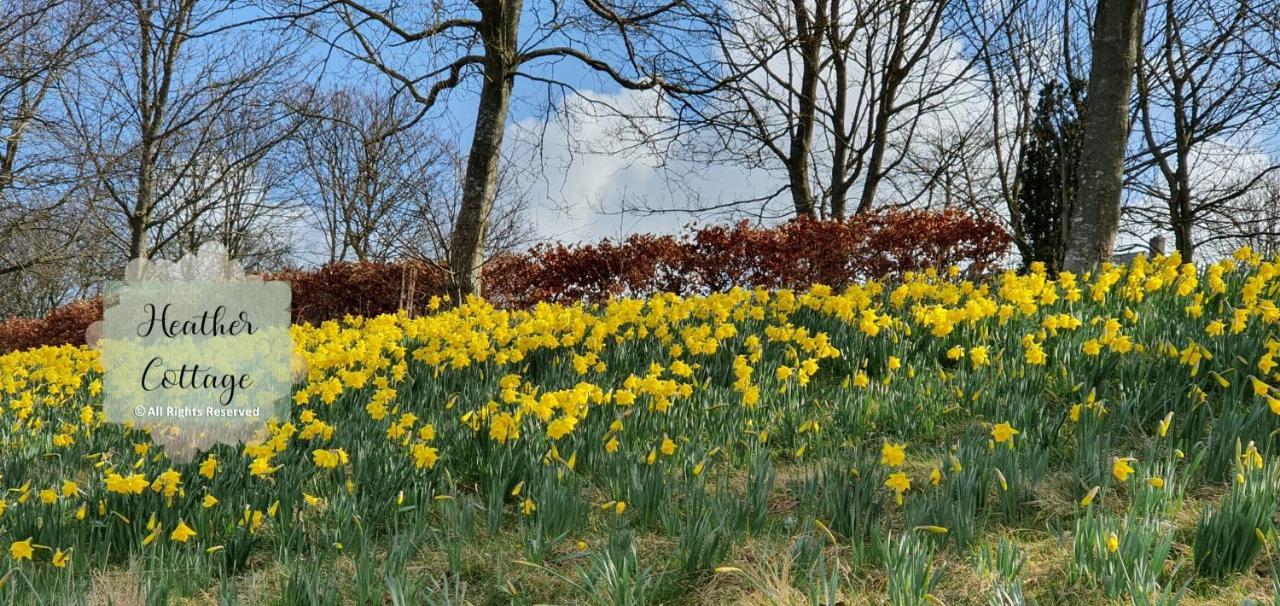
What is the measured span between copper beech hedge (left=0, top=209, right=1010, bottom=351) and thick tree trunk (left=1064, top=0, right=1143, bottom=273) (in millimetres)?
2666

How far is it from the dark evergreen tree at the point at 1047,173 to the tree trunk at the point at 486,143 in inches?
289

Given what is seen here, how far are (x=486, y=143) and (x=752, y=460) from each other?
681 cm

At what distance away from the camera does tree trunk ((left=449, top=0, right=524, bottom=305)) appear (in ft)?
28.2

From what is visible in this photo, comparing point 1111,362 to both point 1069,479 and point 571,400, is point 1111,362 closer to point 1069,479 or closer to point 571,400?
point 1069,479

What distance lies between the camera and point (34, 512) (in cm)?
285

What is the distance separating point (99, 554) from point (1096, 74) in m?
7.25

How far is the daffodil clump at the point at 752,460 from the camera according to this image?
2271 mm

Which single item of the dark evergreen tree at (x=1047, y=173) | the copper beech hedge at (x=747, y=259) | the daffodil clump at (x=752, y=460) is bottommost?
the daffodil clump at (x=752, y=460)
